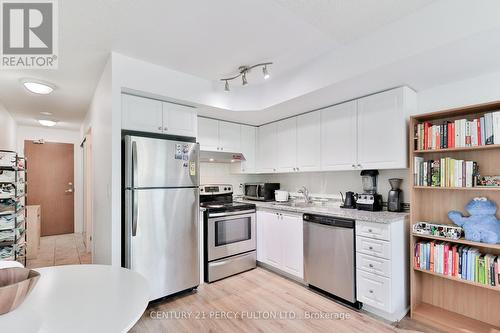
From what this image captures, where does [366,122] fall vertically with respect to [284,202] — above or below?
above

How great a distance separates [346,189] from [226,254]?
1764mm

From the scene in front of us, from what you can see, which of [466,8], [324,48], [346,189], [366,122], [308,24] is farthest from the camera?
[346,189]

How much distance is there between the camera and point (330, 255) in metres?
2.59

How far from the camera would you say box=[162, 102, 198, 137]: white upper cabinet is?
2742 mm

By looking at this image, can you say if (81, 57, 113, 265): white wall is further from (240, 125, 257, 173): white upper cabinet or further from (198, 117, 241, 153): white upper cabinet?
(240, 125, 257, 173): white upper cabinet

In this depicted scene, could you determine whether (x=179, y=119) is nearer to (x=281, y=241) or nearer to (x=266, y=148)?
(x=266, y=148)

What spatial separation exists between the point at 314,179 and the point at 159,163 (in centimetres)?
214

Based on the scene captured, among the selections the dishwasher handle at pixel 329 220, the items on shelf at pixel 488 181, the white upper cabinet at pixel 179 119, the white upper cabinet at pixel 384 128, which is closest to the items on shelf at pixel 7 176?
the white upper cabinet at pixel 179 119

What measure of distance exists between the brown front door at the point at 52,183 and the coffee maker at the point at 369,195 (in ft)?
20.4

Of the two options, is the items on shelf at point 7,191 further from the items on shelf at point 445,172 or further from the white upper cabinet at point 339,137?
the items on shelf at point 445,172

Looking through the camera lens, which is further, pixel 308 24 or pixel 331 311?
pixel 331 311

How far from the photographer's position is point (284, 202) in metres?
3.67

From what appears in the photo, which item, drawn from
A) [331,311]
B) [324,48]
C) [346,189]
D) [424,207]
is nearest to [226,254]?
[331,311]

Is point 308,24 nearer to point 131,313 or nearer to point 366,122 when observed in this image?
point 366,122
